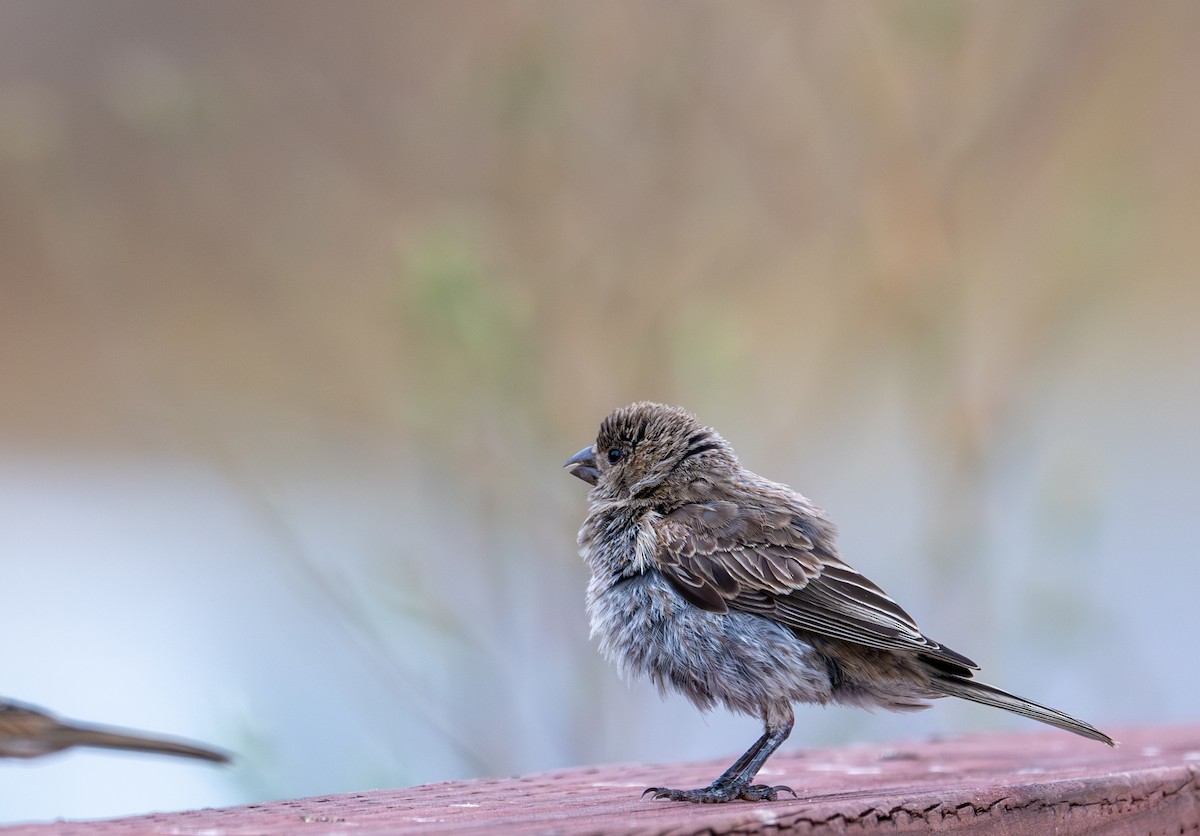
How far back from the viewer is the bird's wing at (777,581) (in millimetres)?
2764

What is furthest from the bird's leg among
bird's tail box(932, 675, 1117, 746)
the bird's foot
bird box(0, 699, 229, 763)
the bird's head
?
bird box(0, 699, 229, 763)

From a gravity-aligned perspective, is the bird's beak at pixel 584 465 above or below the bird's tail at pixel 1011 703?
above

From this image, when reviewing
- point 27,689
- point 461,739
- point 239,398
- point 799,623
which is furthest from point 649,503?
point 27,689

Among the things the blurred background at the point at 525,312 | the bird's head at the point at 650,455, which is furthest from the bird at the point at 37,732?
the blurred background at the point at 525,312

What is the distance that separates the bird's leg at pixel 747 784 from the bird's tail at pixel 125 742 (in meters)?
0.83

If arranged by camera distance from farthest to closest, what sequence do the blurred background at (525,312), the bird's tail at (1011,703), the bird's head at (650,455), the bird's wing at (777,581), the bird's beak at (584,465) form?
A: the blurred background at (525,312) < the bird's beak at (584,465) < the bird's head at (650,455) < the bird's wing at (777,581) < the bird's tail at (1011,703)

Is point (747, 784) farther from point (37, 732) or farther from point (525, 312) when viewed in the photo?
point (525, 312)

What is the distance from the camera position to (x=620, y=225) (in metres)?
4.85

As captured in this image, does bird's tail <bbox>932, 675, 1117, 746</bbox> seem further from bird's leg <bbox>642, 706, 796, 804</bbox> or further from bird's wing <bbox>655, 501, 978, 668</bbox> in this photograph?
bird's leg <bbox>642, 706, 796, 804</bbox>

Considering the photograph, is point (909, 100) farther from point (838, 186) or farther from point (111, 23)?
point (111, 23)

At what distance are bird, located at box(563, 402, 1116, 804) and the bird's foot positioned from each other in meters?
0.03

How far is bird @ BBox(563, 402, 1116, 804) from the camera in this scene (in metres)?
2.77

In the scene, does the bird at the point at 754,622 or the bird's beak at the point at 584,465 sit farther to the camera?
Answer: the bird's beak at the point at 584,465

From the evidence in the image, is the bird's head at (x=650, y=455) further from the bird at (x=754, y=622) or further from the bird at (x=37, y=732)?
the bird at (x=37, y=732)
